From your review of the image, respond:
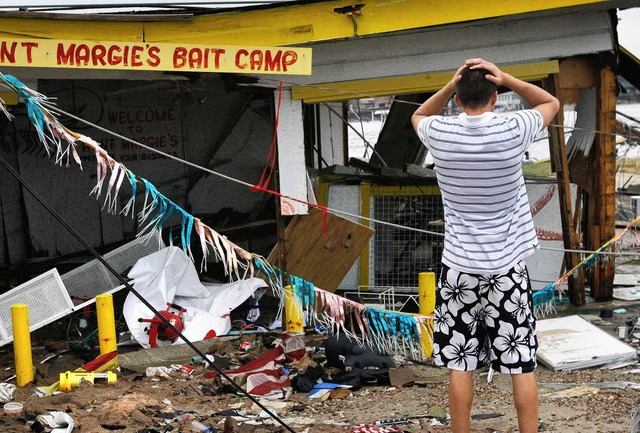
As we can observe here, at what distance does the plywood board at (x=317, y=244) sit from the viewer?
30.1 ft

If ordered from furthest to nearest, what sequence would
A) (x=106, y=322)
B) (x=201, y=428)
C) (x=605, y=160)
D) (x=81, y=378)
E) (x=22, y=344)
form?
(x=605, y=160) < (x=106, y=322) < (x=22, y=344) < (x=81, y=378) < (x=201, y=428)

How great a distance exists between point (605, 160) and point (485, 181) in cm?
579

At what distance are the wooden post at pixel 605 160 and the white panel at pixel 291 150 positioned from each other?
3.20 meters

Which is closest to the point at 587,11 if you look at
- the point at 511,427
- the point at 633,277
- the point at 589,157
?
the point at 589,157

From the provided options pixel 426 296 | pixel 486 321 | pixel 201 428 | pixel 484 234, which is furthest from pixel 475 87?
pixel 426 296

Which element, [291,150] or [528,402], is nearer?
[528,402]

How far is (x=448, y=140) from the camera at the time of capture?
14.3 ft

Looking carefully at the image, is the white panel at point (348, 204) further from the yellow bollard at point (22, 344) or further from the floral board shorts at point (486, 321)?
the floral board shorts at point (486, 321)

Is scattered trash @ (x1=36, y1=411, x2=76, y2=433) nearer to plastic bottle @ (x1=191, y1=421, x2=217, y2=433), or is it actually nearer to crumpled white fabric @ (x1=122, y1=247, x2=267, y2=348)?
plastic bottle @ (x1=191, y1=421, x2=217, y2=433)

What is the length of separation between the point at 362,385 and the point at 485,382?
1.01 m

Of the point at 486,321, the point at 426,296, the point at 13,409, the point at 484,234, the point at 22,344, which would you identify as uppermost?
the point at 484,234

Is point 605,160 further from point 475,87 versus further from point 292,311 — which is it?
point 475,87

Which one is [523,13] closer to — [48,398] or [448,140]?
[448,140]

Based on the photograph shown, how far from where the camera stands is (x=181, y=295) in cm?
912
